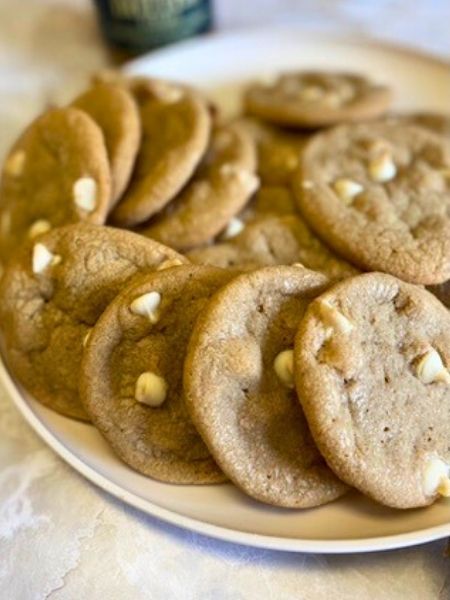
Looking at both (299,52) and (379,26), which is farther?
(379,26)

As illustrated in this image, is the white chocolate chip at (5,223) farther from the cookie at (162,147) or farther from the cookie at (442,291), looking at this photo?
the cookie at (442,291)

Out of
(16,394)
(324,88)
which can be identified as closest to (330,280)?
(16,394)

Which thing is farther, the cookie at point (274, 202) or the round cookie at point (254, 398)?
the cookie at point (274, 202)

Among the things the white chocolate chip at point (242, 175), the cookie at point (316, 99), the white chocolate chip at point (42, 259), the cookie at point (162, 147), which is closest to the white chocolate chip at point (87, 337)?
the white chocolate chip at point (42, 259)

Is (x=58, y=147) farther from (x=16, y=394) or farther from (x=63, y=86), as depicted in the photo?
(x=63, y=86)

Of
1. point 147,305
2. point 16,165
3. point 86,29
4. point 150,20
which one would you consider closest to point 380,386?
point 147,305
